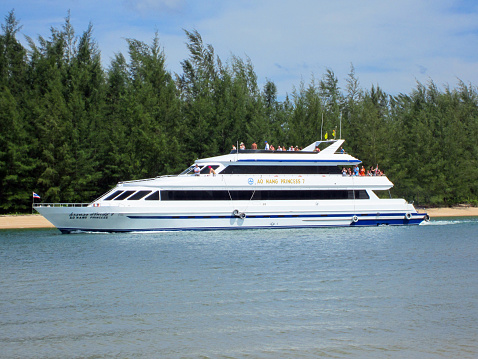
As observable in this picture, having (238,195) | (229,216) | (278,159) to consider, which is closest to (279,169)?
(278,159)

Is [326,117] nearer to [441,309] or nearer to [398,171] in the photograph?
[398,171]

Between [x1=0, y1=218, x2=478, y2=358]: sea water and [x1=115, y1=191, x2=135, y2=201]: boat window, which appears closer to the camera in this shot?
[x1=0, y1=218, x2=478, y2=358]: sea water

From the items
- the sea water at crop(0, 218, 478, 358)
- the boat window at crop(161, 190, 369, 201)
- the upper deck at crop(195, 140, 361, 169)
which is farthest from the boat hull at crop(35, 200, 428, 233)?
the sea water at crop(0, 218, 478, 358)

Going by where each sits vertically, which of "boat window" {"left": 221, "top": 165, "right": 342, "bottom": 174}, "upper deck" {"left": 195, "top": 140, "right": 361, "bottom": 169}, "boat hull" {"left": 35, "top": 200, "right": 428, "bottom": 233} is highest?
"upper deck" {"left": 195, "top": 140, "right": 361, "bottom": 169}

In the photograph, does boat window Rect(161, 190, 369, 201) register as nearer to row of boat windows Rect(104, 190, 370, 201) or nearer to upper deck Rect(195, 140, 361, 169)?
row of boat windows Rect(104, 190, 370, 201)

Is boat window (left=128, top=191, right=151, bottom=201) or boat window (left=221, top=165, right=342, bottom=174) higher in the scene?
boat window (left=221, top=165, right=342, bottom=174)

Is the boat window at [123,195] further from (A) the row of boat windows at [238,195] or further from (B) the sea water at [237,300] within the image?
(B) the sea water at [237,300]

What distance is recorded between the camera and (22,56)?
5497 cm

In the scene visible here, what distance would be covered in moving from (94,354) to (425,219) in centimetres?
3072

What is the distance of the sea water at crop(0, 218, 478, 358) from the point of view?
464 inches

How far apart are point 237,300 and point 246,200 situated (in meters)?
18.7

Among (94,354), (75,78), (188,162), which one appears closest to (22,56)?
(75,78)

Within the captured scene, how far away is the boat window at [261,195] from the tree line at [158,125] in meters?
15.2

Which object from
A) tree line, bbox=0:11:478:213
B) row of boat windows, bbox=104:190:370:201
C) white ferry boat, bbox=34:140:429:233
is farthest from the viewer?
tree line, bbox=0:11:478:213
